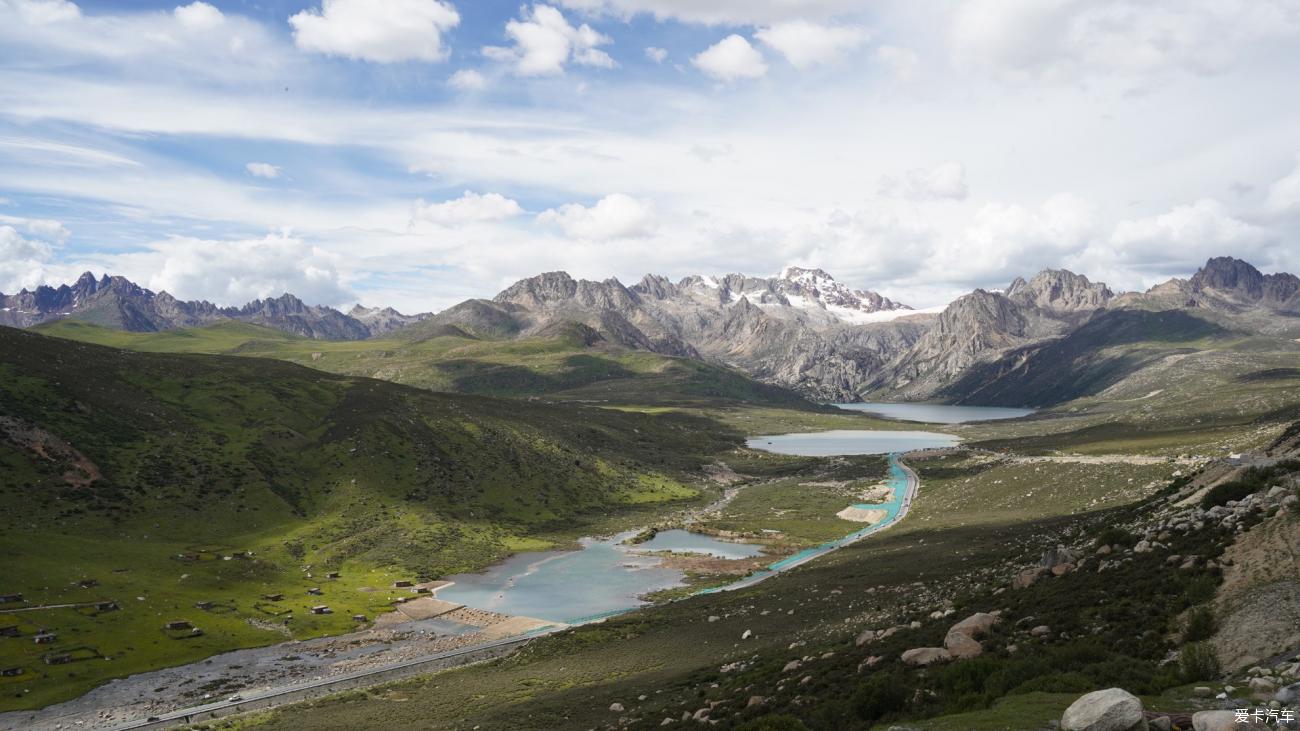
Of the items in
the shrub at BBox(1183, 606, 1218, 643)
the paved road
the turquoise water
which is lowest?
the turquoise water

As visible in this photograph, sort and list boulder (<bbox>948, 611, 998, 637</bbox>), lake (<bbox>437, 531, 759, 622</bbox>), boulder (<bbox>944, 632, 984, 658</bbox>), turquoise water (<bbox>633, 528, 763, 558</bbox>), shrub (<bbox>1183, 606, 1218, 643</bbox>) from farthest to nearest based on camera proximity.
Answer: turquoise water (<bbox>633, 528, 763, 558</bbox>), lake (<bbox>437, 531, 759, 622</bbox>), boulder (<bbox>948, 611, 998, 637</bbox>), boulder (<bbox>944, 632, 984, 658</bbox>), shrub (<bbox>1183, 606, 1218, 643</bbox>)

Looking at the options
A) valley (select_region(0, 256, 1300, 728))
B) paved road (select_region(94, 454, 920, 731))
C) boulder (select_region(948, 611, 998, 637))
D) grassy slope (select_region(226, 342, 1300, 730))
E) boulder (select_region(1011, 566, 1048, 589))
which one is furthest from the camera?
paved road (select_region(94, 454, 920, 731))

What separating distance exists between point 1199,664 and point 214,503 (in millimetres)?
151850

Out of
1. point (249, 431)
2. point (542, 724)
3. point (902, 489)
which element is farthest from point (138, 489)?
point (902, 489)

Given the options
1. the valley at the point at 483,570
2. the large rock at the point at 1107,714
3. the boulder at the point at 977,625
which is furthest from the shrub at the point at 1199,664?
the boulder at the point at 977,625

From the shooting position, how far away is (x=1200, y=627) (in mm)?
28797

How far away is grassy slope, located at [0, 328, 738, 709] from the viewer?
8956 centimetres

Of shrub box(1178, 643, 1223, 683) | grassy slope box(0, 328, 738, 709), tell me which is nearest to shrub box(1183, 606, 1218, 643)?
shrub box(1178, 643, 1223, 683)

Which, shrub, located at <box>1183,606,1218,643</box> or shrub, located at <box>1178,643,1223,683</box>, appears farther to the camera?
shrub, located at <box>1183,606,1218,643</box>

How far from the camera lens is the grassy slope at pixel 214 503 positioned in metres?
89.6

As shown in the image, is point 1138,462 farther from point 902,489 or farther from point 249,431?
point 249,431

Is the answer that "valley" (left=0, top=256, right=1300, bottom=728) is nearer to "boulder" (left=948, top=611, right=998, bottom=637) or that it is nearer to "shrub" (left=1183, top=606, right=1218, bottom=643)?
"shrub" (left=1183, top=606, right=1218, bottom=643)

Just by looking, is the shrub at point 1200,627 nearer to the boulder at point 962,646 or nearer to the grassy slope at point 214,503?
the boulder at point 962,646

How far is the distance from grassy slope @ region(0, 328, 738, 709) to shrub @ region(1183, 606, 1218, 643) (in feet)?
298
